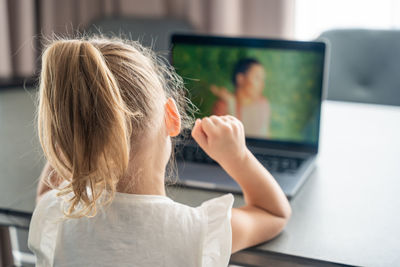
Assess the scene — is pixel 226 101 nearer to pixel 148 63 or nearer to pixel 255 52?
pixel 255 52

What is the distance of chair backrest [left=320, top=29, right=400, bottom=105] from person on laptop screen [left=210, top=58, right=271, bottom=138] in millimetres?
724

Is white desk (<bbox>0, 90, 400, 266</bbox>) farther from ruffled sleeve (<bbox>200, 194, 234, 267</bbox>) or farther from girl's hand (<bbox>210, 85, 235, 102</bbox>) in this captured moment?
girl's hand (<bbox>210, 85, 235, 102</bbox>)

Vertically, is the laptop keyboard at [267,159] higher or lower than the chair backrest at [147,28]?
lower

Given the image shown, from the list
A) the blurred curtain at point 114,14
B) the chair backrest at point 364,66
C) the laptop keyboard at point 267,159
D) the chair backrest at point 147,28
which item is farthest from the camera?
the blurred curtain at point 114,14

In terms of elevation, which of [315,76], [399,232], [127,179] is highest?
[315,76]

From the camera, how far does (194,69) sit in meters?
1.26

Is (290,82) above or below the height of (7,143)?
above

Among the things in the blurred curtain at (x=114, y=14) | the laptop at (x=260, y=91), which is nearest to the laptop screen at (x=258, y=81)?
the laptop at (x=260, y=91)

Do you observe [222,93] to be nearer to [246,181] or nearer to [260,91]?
[260,91]

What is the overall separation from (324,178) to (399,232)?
0.81ft

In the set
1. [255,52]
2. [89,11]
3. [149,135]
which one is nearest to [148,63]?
[149,135]

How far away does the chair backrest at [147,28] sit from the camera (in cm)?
219

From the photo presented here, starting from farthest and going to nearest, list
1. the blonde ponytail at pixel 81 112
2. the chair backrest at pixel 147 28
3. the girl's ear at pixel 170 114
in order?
the chair backrest at pixel 147 28 < the girl's ear at pixel 170 114 < the blonde ponytail at pixel 81 112

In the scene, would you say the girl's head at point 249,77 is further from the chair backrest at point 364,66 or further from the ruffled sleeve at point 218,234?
the chair backrest at point 364,66
